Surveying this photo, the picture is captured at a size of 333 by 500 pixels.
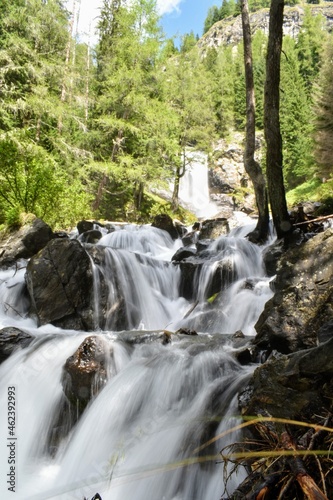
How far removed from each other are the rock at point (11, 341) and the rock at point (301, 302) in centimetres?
396

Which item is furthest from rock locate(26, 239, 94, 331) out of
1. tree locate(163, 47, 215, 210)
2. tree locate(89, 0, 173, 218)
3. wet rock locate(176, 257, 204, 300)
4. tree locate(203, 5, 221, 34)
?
tree locate(203, 5, 221, 34)

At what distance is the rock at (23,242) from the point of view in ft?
30.3

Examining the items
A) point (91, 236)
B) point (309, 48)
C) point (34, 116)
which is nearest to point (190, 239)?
point (91, 236)

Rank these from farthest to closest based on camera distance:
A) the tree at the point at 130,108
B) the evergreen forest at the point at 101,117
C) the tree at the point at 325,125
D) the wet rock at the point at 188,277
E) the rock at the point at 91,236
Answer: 1. the tree at the point at 325,125
2. the tree at the point at 130,108
3. the evergreen forest at the point at 101,117
4. the rock at the point at 91,236
5. the wet rock at the point at 188,277

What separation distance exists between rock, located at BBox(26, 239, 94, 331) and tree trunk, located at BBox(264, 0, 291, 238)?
4562 mm

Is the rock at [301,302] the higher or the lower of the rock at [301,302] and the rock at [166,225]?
the lower

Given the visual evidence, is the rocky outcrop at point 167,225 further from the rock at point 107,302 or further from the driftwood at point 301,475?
the driftwood at point 301,475

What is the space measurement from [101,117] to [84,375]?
17.3 meters

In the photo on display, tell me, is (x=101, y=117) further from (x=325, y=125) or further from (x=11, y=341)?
(x=11, y=341)

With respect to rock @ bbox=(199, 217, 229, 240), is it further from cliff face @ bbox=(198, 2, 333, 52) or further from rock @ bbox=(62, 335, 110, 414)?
cliff face @ bbox=(198, 2, 333, 52)

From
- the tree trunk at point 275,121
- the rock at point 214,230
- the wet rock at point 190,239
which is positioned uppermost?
the tree trunk at point 275,121

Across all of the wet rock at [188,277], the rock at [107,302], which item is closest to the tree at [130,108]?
the wet rock at [188,277]

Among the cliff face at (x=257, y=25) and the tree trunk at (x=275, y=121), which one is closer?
the tree trunk at (x=275, y=121)

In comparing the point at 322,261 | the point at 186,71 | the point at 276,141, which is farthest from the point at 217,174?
the point at 322,261
